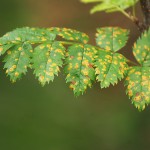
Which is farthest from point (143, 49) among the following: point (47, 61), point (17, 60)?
point (17, 60)

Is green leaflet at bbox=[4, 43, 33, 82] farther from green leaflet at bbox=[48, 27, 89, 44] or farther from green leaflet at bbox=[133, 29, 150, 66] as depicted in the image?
green leaflet at bbox=[133, 29, 150, 66]

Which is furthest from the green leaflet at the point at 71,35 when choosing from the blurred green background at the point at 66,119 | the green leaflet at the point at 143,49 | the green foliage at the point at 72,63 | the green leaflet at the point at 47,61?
the blurred green background at the point at 66,119

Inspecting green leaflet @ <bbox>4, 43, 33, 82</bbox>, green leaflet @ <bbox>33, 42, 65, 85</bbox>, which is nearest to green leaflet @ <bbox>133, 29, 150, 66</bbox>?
green leaflet @ <bbox>33, 42, 65, 85</bbox>

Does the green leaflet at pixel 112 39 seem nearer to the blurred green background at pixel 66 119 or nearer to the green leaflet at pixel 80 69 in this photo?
the green leaflet at pixel 80 69

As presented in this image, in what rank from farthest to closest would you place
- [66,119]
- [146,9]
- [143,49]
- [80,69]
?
[66,119] < [143,49] < [146,9] < [80,69]

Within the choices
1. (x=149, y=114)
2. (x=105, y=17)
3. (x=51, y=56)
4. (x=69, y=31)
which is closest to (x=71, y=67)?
(x=51, y=56)

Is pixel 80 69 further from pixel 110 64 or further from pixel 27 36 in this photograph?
pixel 27 36

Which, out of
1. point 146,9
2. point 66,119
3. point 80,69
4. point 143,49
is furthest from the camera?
point 66,119

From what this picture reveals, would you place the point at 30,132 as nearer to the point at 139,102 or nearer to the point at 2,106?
the point at 2,106
